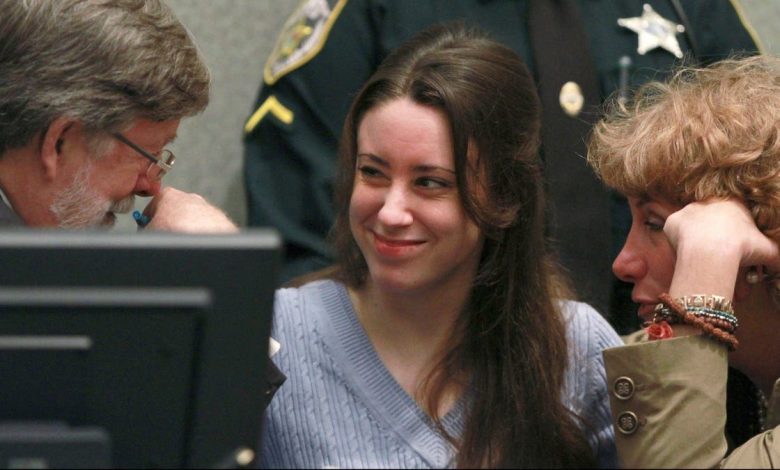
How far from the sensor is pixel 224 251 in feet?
3.33

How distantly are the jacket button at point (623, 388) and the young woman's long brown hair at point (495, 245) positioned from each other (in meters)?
0.13

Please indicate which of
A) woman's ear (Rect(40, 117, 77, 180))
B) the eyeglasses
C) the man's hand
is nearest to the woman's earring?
the man's hand

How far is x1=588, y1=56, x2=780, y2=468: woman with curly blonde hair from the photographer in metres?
1.54

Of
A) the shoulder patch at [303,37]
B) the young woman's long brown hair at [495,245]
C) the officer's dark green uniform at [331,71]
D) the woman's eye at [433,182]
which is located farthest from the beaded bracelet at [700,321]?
the shoulder patch at [303,37]

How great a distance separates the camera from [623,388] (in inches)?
61.2

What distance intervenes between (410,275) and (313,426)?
24 cm

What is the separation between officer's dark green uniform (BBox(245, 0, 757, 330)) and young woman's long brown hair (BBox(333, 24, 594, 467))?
1.32 feet

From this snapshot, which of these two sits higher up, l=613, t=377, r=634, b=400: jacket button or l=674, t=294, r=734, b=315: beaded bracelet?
l=674, t=294, r=734, b=315: beaded bracelet

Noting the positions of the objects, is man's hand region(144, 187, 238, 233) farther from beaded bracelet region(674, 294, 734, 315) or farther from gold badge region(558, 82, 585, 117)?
gold badge region(558, 82, 585, 117)

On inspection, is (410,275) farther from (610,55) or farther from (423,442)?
(610,55)

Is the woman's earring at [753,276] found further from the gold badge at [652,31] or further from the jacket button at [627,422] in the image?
the gold badge at [652,31]

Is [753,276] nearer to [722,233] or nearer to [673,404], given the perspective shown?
[722,233]

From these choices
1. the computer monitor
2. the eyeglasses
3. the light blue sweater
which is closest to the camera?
the computer monitor

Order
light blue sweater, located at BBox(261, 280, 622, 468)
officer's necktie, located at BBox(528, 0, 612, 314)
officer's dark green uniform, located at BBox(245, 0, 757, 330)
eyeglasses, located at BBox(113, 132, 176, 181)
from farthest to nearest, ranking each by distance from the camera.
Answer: officer's dark green uniform, located at BBox(245, 0, 757, 330) → officer's necktie, located at BBox(528, 0, 612, 314) → eyeglasses, located at BBox(113, 132, 176, 181) → light blue sweater, located at BBox(261, 280, 622, 468)
